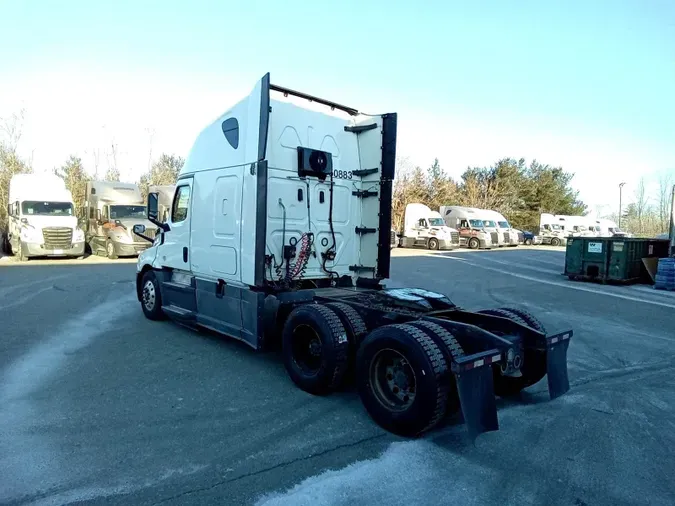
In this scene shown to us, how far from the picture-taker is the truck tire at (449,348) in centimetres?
413

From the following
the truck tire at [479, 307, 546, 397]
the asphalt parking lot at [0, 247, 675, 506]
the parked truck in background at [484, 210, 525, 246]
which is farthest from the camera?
the parked truck in background at [484, 210, 525, 246]

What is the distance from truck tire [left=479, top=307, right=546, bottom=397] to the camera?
489cm

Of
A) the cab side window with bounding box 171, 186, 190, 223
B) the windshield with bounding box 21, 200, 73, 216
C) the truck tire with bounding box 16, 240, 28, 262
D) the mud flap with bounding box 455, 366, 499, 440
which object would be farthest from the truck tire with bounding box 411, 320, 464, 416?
the windshield with bounding box 21, 200, 73, 216

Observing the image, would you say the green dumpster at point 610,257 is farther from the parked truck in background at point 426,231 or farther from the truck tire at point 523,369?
the parked truck in background at point 426,231

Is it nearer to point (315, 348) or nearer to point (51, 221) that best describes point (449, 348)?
point (315, 348)

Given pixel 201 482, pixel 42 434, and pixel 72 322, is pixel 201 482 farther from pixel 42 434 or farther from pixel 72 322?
pixel 72 322

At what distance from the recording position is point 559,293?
14.4m

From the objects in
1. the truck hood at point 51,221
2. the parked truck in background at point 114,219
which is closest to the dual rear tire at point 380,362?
the parked truck in background at point 114,219

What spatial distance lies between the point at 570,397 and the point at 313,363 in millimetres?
2812

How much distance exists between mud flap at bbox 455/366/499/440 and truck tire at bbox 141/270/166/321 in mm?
6192

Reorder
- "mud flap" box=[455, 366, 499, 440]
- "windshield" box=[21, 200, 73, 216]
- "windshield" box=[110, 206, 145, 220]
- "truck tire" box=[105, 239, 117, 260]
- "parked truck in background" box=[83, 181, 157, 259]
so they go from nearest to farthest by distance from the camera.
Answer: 1. "mud flap" box=[455, 366, 499, 440]
2. "windshield" box=[21, 200, 73, 216]
3. "parked truck in background" box=[83, 181, 157, 259]
4. "truck tire" box=[105, 239, 117, 260]
5. "windshield" box=[110, 206, 145, 220]

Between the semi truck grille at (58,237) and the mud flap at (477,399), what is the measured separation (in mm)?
19891

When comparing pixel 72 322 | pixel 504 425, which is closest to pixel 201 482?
pixel 504 425

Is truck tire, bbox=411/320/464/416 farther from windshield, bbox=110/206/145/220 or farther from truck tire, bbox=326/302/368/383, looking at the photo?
windshield, bbox=110/206/145/220
